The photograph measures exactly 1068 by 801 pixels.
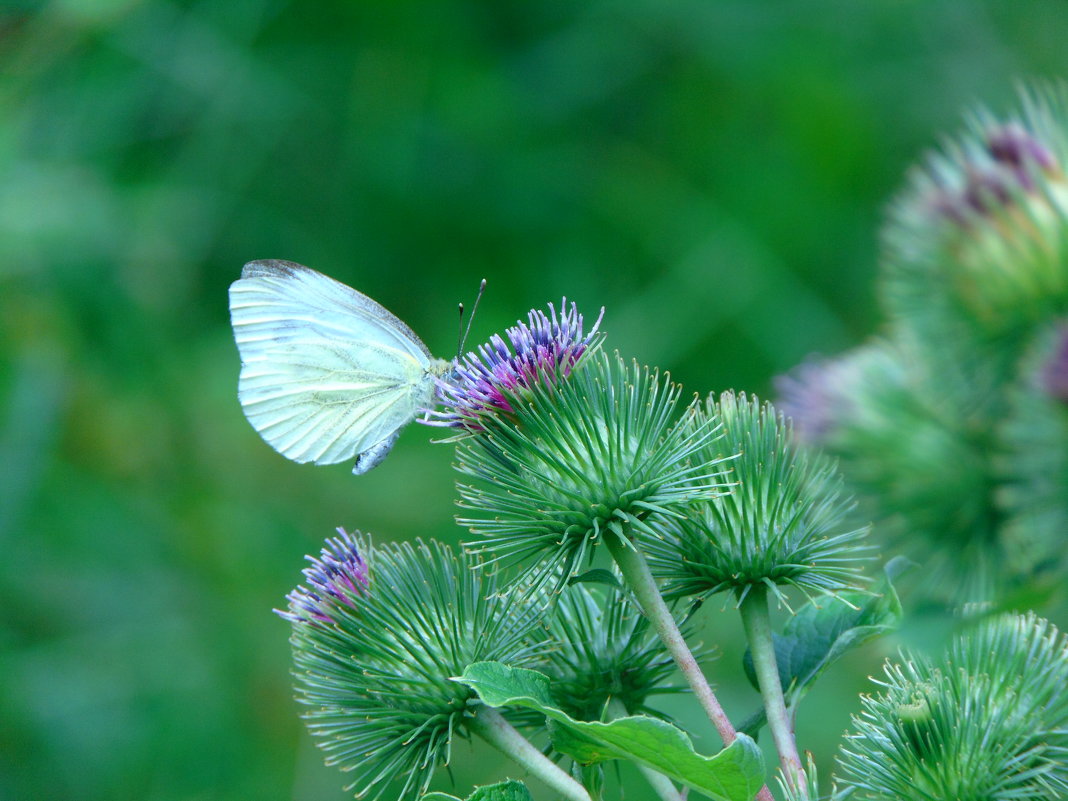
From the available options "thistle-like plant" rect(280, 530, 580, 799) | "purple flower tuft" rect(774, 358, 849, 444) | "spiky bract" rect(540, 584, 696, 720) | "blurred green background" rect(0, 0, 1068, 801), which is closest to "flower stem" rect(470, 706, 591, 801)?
"thistle-like plant" rect(280, 530, 580, 799)

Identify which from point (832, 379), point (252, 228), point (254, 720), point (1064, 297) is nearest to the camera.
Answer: point (1064, 297)

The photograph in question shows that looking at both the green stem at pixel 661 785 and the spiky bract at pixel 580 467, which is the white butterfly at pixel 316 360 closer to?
the spiky bract at pixel 580 467

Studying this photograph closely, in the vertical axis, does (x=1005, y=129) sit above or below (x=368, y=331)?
above

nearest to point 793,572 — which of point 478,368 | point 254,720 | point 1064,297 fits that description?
point 478,368

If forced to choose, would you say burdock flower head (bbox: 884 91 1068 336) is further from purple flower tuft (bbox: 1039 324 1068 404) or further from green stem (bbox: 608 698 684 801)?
green stem (bbox: 608 698 684 801)

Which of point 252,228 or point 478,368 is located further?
point 252,228

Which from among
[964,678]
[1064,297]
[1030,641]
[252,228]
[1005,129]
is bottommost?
[964,678]

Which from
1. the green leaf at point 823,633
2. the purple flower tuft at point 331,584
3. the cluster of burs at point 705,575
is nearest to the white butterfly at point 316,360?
the cluster of burs at point 705,575

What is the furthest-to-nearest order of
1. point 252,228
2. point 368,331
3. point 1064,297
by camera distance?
point 252,228, point 368,331, point 1064,297

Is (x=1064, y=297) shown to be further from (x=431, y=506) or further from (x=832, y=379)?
(x=431, y=506)
